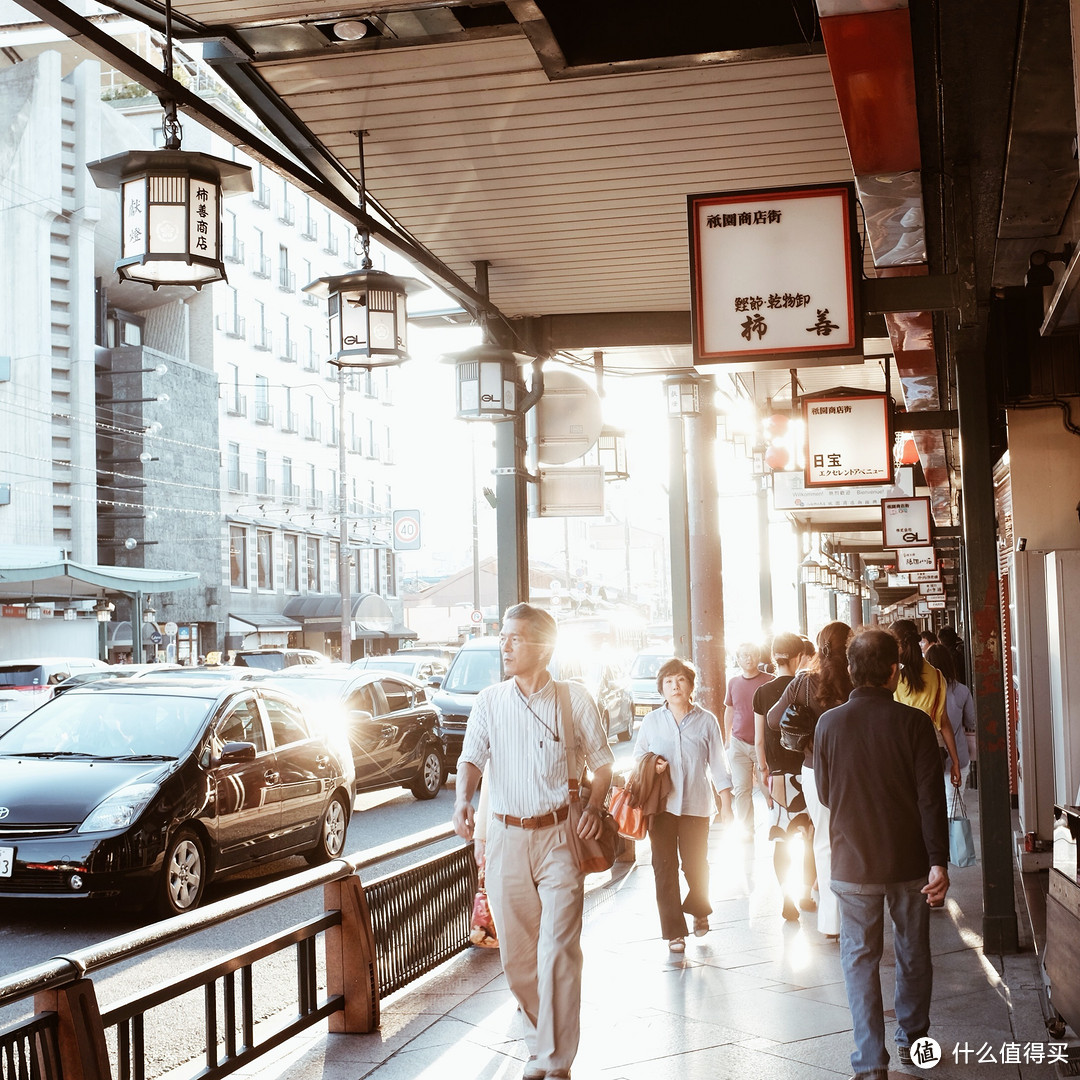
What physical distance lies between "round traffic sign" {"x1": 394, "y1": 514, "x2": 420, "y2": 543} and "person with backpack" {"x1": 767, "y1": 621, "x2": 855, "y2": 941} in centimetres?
3550

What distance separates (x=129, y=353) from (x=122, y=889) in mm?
42828

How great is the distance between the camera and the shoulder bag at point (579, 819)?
523 centimetres

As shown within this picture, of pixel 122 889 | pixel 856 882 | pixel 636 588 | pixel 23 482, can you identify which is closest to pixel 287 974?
pixel 122 889

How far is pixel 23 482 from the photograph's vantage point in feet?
143

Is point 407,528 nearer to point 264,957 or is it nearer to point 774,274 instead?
point 774,274

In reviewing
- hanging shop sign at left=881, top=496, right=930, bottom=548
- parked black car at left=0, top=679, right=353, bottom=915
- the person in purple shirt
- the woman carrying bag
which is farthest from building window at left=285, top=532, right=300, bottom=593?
the woman carrying bag

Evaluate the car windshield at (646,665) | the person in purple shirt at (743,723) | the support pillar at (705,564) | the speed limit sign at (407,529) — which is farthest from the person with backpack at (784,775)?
the speed limit sign at (407,529)

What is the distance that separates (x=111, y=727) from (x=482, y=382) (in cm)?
421

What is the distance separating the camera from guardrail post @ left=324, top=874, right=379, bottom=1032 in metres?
5.95

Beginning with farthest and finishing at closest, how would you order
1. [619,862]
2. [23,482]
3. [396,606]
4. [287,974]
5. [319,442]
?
[396,606], [319,442], [23,482], [619,862], [287,974]

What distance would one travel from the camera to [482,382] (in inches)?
404

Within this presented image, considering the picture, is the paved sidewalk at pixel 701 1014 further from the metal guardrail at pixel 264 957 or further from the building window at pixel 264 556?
the building window at pixel 264 556

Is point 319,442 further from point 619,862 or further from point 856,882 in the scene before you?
point 856,882

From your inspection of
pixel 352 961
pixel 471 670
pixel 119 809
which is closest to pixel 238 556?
pixel 471 670
